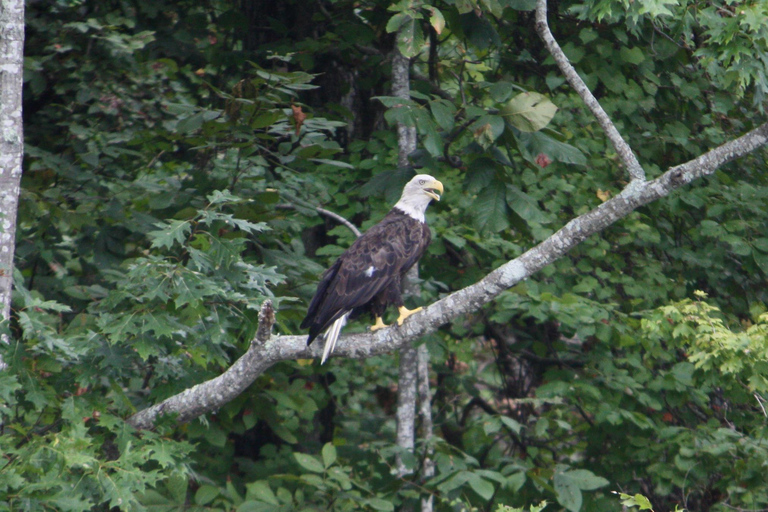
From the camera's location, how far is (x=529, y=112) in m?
4.01

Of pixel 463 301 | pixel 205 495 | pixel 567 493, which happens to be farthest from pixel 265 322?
pixel 567 493

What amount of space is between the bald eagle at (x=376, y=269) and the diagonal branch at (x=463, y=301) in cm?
16

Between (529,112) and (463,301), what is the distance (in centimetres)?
108

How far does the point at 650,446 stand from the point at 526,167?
2012 mm

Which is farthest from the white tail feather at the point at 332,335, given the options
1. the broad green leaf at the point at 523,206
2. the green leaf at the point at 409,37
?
the green leaf at the point at 409,37

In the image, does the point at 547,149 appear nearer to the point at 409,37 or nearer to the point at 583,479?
the point at 409,37

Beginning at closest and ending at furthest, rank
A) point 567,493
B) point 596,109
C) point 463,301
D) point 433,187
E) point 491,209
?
point 463,301 → point 596,109 → point 491,209 → point 567,493 → point 433,187

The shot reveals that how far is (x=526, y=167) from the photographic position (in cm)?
540

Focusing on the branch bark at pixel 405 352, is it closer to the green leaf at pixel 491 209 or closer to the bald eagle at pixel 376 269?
the bald eagle at pixel 376 269

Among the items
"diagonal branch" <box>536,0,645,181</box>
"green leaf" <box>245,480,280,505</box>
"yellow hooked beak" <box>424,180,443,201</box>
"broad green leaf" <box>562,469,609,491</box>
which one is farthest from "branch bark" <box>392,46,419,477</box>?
"diagonal branch" <box>536,0,645,181</box>

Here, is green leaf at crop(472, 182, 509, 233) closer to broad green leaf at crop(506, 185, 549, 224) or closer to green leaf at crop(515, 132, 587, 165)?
broad green leaf at crop(506, 185, 549, 224)

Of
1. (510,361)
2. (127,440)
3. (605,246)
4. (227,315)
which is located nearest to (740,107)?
(605,246)

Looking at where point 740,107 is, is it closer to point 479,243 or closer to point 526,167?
point 526,167

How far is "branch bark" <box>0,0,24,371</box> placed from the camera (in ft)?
12.3
